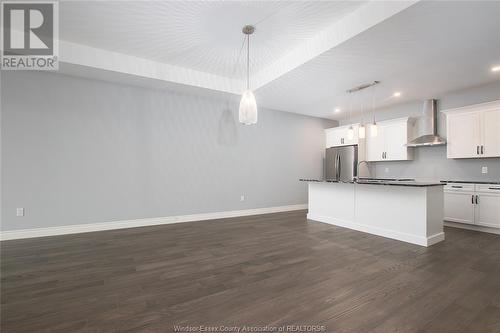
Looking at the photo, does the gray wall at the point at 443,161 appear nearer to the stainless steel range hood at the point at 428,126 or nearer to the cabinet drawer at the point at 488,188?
the stainless steel range hood at the point at 428,126

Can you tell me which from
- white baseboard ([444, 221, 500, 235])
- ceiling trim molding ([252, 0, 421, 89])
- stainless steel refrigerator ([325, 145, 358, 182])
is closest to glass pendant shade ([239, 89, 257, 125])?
ceiling trim molding ([252, 0, 421, 89])

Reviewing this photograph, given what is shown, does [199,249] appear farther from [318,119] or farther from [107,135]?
[318,119]

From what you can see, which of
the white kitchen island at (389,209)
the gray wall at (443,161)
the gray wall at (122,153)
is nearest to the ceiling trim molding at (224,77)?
the gray wall at (122,153)

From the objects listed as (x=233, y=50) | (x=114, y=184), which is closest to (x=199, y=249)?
(x=114, y=184)

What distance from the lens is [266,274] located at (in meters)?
2.38

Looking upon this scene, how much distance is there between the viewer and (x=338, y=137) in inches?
268

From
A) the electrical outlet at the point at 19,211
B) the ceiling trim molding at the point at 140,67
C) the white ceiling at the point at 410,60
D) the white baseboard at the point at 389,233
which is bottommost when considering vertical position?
the white baseboard at the point at 389,233

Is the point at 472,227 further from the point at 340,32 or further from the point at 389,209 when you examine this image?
the point at 340,32

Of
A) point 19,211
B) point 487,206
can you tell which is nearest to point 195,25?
point 19,211

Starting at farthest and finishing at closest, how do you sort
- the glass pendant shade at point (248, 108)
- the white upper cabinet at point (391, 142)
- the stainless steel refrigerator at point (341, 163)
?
1. the stainless steel refrigerator at point (341, 163)
2. the white upper cabinet at point (391, 142)
3. the glass pendant shade at point (248, 108)

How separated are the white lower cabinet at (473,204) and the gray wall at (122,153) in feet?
11.8

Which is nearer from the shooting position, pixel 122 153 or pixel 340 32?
pixel 340 32

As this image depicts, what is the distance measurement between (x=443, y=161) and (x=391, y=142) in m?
1.12

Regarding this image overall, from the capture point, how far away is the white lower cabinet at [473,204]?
3969mm
